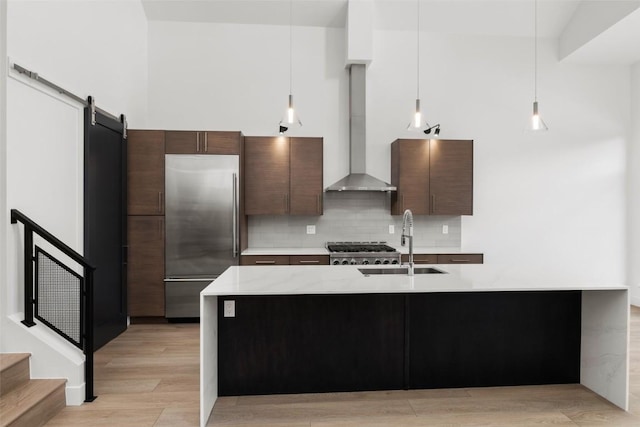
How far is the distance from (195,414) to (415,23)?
5.17m

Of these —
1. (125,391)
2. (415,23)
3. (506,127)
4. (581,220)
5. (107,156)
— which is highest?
(415,23)

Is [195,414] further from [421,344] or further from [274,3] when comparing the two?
[274,3]

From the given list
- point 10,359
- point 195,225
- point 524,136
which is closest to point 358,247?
point 195,225

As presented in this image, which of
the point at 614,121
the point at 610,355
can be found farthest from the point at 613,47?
the point at 610,355

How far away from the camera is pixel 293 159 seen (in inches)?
196

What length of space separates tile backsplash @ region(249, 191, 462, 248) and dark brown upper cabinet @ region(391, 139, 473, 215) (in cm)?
40

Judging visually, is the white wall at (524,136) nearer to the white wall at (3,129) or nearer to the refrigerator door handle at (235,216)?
the refrigerator door handle at (235,216)

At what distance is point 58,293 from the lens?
2861 millimetres

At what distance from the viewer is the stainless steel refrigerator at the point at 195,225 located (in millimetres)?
4625

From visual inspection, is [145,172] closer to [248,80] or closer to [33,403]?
[248,80]

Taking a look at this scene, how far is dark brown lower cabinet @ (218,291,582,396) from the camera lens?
2895mm

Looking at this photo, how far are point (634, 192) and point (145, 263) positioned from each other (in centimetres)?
652

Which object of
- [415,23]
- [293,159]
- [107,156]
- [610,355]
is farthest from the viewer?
[415,23]

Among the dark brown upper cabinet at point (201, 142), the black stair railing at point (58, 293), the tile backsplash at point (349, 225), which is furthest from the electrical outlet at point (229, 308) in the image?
the tile backsplash at point (349, 225)
